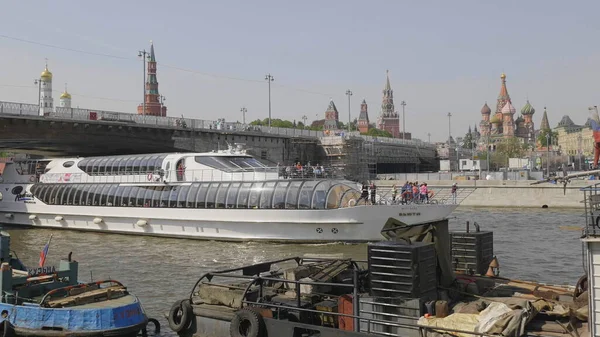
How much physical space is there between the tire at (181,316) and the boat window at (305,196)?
1794cm

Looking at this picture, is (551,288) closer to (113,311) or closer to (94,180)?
(113,311)

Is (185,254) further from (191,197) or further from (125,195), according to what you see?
(125,195)

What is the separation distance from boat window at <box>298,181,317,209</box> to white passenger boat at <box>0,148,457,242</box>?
59 mm

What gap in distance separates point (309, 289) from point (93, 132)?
42.7 metres

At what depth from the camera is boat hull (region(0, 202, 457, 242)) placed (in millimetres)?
28625

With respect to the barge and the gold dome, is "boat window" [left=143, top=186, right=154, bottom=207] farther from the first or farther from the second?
the gold dome

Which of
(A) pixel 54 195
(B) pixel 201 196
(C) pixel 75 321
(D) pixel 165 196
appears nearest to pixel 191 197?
(B) pixel 201 196

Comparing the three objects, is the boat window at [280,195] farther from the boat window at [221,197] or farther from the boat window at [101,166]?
the boat window at [101,166]

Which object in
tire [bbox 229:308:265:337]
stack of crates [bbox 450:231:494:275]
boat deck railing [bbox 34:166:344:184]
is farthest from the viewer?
boat deck railing [bbox 34:166:344:184]

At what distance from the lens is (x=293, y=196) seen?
3014 centimetres

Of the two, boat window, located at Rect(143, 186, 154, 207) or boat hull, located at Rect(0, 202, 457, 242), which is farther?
boat window, located at Rect(143, 186, 154, 207)

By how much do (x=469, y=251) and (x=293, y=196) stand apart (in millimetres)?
17015

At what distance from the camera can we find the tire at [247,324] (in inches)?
405

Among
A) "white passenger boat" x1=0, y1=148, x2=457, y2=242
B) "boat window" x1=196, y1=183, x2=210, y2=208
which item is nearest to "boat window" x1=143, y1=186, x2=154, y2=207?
"white passenger boat" x1=0, y1=148, x2=457, y2=242
